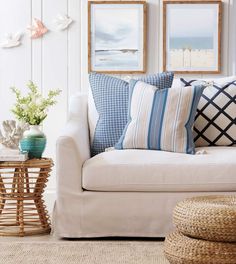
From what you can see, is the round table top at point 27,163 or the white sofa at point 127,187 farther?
the round table top at point 27,163

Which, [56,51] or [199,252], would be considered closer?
[199,252]

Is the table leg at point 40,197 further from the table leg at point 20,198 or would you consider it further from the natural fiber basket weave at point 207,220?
the natural fiber basket weave at point 207,220

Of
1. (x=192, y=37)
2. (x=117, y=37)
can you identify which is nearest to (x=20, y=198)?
(x=117, y=37)

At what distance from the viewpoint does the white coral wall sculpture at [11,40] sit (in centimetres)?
536

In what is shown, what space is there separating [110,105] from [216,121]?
2.18ft

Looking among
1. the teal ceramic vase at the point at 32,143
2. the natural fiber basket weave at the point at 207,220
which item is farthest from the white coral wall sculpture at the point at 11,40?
the natural fiber basket weave at the point at 207,220

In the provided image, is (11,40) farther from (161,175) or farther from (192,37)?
(161,175)

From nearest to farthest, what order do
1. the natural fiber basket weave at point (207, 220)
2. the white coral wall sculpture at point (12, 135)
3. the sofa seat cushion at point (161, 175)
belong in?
the natural fiber basket weave at point (207, 220), the sofa seat cushion at point (161, 175), the white coral wall sculpture at point (12, 135)

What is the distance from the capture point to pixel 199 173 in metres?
3.68

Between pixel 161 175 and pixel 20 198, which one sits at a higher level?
pixel 161 175

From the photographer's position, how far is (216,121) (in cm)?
427

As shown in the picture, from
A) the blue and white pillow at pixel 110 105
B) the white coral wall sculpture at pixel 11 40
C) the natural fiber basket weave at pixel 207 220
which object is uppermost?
the white coral wall sculpture at pixel 11 40

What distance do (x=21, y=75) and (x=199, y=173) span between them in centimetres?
220

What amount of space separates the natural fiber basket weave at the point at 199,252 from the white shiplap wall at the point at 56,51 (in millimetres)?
2534
